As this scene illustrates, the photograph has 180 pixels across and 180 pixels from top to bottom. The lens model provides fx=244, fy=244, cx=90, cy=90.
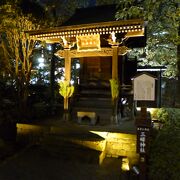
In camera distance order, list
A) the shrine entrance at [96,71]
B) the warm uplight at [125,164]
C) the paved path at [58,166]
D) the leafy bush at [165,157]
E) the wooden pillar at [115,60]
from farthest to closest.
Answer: the shrine entrance at [96,71] → the wooden pillar at [115,60] → the warm uplight at [125,164] → the paved path at [58,166] → the leafy bush at [165,157]

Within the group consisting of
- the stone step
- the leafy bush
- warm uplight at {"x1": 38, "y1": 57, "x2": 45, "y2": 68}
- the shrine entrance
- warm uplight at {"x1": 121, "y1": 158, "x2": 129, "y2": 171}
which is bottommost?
warm uplight at {"x1": 121, "y1": 158, "x2": 129, "y2": 171}

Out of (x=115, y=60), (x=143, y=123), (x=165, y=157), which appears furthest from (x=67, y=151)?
(x=115, y=60)

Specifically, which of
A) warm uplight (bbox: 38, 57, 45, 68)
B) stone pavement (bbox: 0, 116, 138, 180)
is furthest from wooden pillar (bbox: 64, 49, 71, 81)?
warm uplight (bbox: 38, 57, 45, 68)

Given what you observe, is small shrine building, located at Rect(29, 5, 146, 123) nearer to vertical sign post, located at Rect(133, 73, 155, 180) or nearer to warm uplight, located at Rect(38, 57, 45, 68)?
vertical sign post, located at Rect(133, 73, 155, 180)

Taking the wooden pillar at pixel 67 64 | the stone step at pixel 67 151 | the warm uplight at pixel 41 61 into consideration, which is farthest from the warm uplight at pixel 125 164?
the warm uplight at pixel 41 61

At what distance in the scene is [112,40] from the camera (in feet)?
34.5

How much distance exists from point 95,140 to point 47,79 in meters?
13.6

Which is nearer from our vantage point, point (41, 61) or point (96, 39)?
point (96, 39)

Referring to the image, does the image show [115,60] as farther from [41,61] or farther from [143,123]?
[41,61]

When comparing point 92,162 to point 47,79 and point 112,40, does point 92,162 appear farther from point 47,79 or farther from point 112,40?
point 47,79

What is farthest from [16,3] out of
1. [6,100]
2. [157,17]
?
[157,17]

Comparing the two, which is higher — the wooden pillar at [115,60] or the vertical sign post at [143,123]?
the wooden pillar at [115,60]

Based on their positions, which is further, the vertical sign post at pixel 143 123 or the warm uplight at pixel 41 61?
the warm uplight at pixel 41 61

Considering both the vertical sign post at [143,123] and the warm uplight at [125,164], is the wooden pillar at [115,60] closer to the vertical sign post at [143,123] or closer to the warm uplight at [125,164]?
the warm uplight at [125,164]
